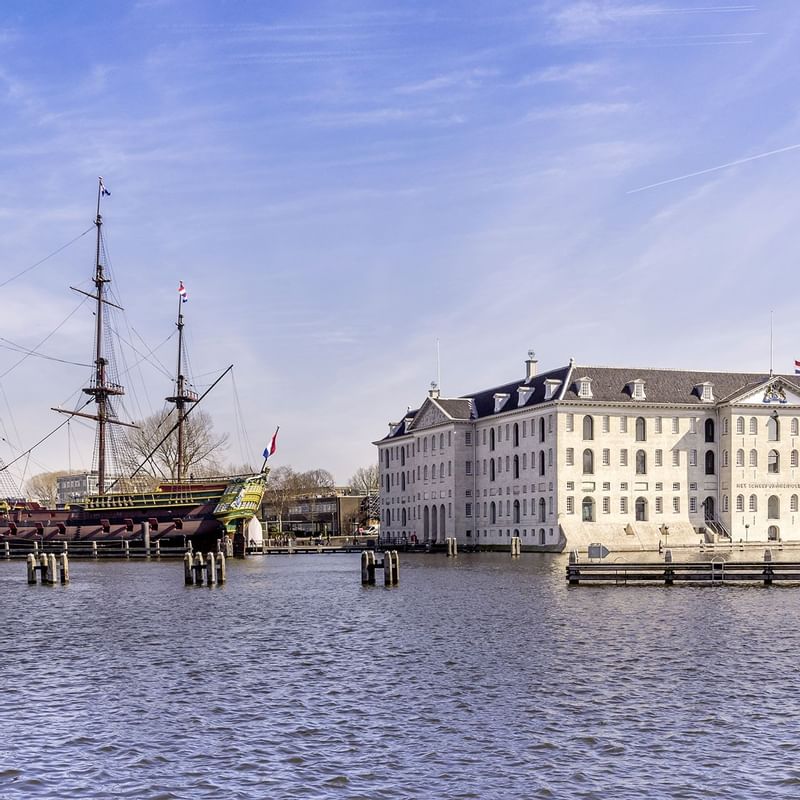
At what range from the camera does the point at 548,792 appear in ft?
54.1

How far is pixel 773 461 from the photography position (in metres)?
107

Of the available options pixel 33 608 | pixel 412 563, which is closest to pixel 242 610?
pixel 33 608

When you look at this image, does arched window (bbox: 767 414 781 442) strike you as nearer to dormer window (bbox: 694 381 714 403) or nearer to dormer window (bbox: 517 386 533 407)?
dormer window (bbox: 694 381 714 403)

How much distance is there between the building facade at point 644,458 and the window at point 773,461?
97 mm

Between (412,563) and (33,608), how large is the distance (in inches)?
1679

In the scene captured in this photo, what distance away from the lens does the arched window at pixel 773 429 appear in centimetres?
10694

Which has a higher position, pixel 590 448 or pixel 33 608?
pixel 590 448

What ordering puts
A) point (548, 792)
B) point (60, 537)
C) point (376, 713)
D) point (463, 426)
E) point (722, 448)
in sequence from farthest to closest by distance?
point (463, 426), point (722, 448), point (60, 537), point (376, 713), point (548, 792)

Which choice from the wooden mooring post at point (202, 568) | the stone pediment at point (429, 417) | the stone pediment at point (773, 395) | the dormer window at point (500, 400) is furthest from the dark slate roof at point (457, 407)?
the wooden mooring post at point (202, 568)

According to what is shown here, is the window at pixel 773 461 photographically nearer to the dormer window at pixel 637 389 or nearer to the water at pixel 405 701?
the dormer window at pixel 637 389

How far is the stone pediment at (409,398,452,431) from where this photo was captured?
121875 millimetres

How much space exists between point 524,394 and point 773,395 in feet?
78.3

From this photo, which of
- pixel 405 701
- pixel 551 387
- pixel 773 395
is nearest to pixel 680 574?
pixel 405 701

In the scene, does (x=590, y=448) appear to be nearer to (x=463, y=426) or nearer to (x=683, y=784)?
(x=463, y=426)
